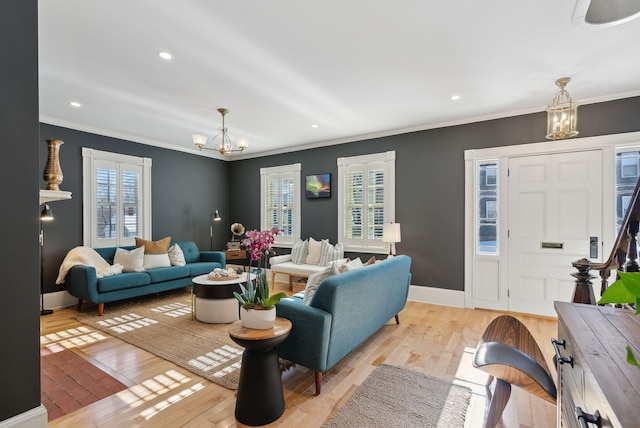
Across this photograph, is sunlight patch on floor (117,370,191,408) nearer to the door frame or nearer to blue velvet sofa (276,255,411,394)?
blue velvet sofa (276,255,411,394)

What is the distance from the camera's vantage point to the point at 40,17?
6.98 feet

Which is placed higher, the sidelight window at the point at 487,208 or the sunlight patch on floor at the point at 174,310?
the sidelight window at the point at 487,208

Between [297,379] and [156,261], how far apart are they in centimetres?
348

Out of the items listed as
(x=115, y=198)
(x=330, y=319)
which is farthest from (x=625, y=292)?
(x=115, y=198)

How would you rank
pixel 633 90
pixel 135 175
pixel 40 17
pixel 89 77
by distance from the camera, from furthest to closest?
pixel 135 175, pixel 633 90, pixel 89 77, pixel 40 17

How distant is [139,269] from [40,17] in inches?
134

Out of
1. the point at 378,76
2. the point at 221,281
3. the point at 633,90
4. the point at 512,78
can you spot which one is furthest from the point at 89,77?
the point at 633,90

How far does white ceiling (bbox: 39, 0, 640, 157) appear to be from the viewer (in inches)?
83.0

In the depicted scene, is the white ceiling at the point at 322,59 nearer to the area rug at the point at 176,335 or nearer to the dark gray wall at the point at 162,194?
the dark gray wall at the point at 162,194

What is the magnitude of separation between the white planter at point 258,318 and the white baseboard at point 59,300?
397cm

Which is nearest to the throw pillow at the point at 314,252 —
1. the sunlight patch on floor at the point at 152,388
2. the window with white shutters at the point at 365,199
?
the window with white shutters at the point at 365,199

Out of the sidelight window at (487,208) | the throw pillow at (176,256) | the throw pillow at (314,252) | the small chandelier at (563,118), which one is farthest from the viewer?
the throw pillow at (314,252)

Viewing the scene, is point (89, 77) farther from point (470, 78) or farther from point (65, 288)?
point (470, 78)

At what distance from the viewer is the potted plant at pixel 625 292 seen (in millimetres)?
518
